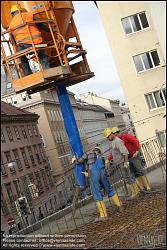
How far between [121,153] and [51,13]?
2983mm

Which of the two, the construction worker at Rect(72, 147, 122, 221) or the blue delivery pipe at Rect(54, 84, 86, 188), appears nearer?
the construction worker at Rect(72, 147, 122, 221)

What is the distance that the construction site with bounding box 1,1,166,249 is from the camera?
18.2 ft

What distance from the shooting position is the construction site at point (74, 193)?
5.55 metres

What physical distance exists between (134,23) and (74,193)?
892 inches

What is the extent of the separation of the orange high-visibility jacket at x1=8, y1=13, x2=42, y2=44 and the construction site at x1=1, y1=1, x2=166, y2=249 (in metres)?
0.02

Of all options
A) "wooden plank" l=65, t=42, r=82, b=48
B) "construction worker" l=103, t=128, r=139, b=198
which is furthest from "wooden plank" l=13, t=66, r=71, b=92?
"construction worker" l=103, t=128, r=139, b=198

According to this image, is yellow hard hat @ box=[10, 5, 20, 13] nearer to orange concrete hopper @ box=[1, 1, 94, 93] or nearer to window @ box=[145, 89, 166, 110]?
orange concrete hopper @ box=[1, 1, 94, 93]

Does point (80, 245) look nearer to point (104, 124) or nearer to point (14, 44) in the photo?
point (14, 44)

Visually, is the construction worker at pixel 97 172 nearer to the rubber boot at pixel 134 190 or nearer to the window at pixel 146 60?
the rubber boot at pixel 134 190

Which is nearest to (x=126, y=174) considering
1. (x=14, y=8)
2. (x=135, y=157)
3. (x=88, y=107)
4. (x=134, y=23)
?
(x=135, y=157)

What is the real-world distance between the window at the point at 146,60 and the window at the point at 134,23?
71.1 inches

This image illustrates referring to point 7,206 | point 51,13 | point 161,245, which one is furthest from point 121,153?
point 7,206

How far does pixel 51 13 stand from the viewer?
27.7 feet

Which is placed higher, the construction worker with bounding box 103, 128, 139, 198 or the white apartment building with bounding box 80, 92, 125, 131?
the white apartment building with bounding box 80, 92, 125, 131
